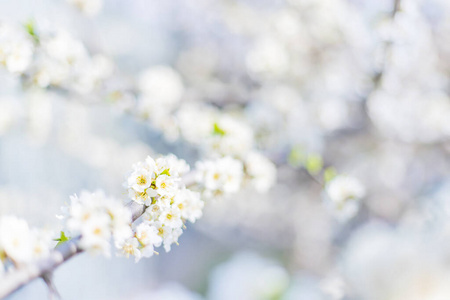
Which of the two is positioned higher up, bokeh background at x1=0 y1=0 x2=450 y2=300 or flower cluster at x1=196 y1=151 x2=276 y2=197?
bokeh background at x1=0 y1=0 x2=450 y2=300

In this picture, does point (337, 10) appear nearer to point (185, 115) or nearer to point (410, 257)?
point (185, 115)

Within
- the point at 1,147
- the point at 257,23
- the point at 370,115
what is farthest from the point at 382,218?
the point at 1,147

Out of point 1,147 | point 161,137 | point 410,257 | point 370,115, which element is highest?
point 370,115

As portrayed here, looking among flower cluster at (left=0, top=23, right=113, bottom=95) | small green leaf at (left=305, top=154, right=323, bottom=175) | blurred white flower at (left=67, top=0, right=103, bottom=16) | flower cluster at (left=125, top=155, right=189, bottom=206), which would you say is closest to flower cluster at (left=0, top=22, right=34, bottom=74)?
flower cluster at (left=0, top=23, right=113, bottom=95)

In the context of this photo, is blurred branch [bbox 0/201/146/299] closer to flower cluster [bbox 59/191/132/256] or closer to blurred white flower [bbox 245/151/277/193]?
flower cluster [bbox 59/191/132/256]

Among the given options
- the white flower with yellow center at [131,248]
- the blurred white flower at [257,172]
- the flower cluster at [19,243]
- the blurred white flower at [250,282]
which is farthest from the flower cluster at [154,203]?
the blurred white flower at [250,282]

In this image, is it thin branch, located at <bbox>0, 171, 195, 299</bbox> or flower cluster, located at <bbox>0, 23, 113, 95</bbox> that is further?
flower cluster, located at <bbox>0, 23, 113, 95</bbox>
